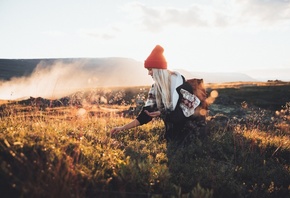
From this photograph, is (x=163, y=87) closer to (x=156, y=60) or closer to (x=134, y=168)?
(x=156, y=60)

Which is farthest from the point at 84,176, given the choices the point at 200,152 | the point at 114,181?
the point at 200,152

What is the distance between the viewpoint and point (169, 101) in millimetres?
6461

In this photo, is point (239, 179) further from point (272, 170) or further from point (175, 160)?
point (175, 160)

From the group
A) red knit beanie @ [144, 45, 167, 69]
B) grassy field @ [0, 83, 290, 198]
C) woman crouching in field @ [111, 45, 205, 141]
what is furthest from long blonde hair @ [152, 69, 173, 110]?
grassy field @ [0, 83, 290, 198]

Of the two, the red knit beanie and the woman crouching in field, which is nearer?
the red knit beanie

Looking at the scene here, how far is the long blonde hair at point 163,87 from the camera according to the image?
6.23 m

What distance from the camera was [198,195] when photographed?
3.44 m

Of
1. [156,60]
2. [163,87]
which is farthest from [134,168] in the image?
[156,60]

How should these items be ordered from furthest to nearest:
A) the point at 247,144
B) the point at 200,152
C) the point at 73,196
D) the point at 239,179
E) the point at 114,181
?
the point at 247,144 < the point at 200,152 < the point at 239,179 < the point at 114,181 < the point at 73,196

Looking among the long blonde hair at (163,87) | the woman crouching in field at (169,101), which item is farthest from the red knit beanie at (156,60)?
the long blonde hair at (163,87)

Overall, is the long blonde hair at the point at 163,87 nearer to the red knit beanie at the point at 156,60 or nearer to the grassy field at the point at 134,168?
the red knit beanie at the point at 156,60

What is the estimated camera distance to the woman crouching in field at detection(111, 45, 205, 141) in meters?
6.21

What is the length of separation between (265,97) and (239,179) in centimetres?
4851

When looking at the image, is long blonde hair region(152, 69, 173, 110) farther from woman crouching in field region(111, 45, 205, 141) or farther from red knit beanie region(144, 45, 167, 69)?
red knit beanie region(144, 45, 167, 69)
